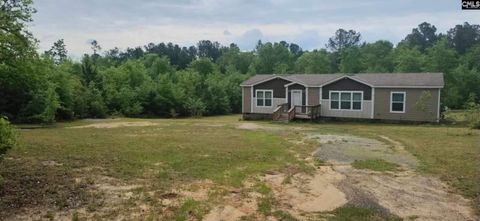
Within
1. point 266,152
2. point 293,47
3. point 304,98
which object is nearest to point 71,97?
point 304,98

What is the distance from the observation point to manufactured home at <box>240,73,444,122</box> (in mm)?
24188

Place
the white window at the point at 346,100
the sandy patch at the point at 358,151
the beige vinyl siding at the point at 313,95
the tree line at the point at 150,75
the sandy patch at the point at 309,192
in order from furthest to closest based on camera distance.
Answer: the beige vinyl siding at the point at 313,95
the white window at the point at 346,100
the sandy patch at the point at 358,151
the tree line at the point at 150,75
the sandy patch at the point at 309,192

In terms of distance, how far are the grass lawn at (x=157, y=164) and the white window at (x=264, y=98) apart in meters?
13.6

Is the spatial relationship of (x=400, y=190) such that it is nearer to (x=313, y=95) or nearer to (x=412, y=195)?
(x=412, y=195)

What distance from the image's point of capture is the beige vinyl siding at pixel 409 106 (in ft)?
78.3

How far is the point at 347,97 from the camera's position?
1041 inches

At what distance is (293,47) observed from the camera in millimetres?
100375

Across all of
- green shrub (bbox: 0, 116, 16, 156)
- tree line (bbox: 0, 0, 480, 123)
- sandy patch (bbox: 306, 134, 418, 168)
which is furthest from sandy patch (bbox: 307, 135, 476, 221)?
tree line (bbox: 0, 0, 480, 123)

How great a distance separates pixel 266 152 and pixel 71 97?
18.2 meters

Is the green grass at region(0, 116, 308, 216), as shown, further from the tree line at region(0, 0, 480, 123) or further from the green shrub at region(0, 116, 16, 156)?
the tree line at region(0, 0, 480, 123)

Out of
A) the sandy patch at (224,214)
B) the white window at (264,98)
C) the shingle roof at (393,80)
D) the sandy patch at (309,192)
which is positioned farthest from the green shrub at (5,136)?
the white window at (264,98)

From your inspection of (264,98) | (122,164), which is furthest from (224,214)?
(264,98)

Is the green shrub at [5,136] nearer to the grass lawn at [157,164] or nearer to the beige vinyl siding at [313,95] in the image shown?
the grass lawn at [157,164]

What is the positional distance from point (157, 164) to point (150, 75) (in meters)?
40.5
